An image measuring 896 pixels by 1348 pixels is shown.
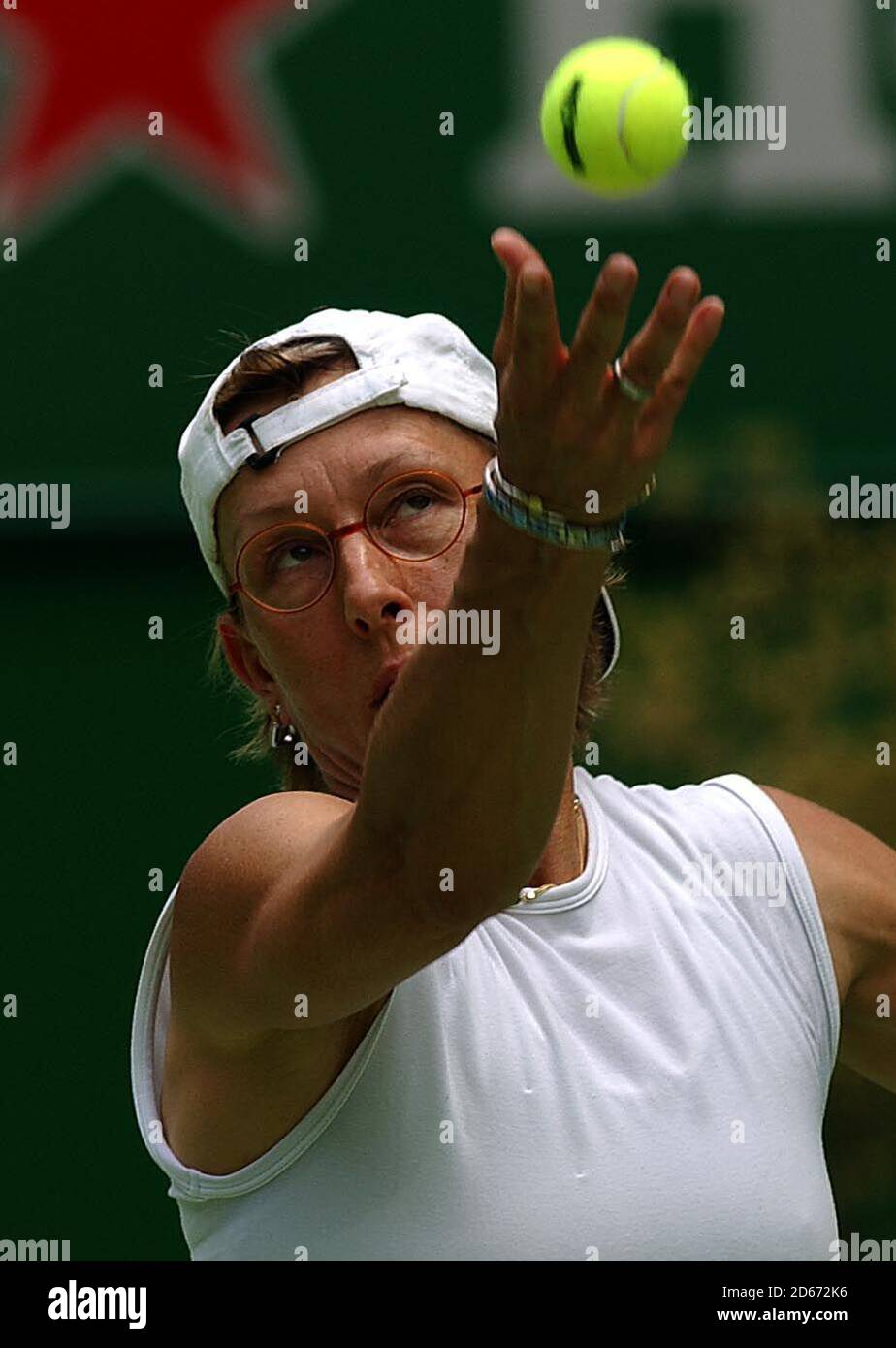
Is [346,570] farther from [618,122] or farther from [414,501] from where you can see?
[618,122]

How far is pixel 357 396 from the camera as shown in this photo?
1.99 m

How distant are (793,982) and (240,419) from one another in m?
0.80

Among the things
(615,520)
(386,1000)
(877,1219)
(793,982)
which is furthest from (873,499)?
(615,520)

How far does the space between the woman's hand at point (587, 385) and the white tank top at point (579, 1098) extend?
2.04 ft

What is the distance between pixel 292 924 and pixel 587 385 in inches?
18.9

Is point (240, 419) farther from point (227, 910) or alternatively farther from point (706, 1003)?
point (706, 1003)

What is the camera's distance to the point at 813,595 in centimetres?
411

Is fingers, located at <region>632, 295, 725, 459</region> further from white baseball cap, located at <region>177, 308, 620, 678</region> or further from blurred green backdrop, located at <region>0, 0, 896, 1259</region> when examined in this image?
blurred green backdrop, located at <region>0, 0, 896, 1259</region>

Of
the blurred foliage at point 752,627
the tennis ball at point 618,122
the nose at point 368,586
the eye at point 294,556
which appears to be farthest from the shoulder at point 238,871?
the blurred foliage at point 752,627

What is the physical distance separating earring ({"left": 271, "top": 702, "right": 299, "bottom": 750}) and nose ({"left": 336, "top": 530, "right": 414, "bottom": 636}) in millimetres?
257

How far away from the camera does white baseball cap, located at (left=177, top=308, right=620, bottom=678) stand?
1.98 metres

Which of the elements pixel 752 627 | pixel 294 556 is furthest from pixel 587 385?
pixel 752 627

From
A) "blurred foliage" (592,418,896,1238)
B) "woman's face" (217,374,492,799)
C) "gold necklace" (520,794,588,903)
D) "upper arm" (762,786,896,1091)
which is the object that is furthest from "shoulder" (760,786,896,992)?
"blurred foliage" (592,418,896,1238)

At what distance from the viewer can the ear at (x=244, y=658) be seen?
2.20 metres
